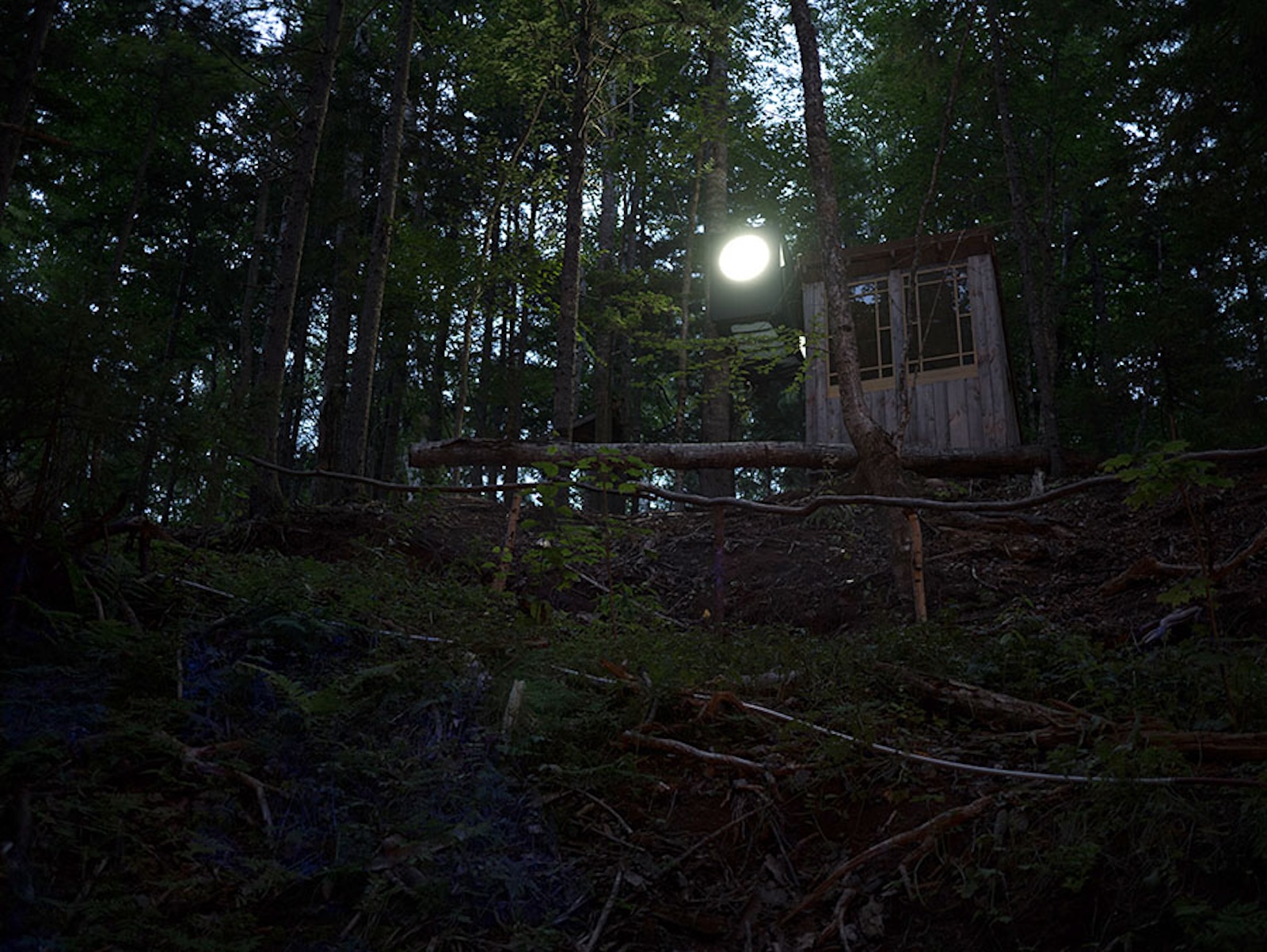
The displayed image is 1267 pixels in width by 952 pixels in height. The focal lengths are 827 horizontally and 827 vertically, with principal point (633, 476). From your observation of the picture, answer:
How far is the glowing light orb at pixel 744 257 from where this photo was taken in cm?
1497

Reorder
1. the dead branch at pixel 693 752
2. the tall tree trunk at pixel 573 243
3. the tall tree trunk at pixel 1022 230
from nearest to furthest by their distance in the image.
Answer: the dead branch at pixel 693 752 < the tall tree trunk at pixel 573 243 < the tall tree trunk at pixel 1022 230

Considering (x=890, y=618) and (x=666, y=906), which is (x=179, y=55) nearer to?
(x=890, y=618)

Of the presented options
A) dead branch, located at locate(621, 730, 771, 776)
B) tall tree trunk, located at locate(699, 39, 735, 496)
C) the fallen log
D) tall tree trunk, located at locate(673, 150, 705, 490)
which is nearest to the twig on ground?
dead branch, located at locate(621, 730, 771, 776)

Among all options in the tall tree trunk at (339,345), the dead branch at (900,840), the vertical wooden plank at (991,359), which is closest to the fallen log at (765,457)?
the vertical wooden plank at (991,359)

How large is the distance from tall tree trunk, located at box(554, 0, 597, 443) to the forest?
58 millimetres

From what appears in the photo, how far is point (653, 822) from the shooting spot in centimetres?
319

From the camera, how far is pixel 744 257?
49.4 feet

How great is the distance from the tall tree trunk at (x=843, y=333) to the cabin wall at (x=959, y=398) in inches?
175

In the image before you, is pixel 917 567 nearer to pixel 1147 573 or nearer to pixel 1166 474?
pixel 1147 573

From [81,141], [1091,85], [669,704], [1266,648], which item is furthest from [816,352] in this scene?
[81,141]

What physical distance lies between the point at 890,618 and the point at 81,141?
838 inches

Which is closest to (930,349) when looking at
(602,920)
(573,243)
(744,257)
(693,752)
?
(744,257)

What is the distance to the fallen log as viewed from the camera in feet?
40.5

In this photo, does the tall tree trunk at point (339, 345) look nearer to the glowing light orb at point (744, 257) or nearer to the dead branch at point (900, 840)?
the glowing light orb at point (744, 257)
